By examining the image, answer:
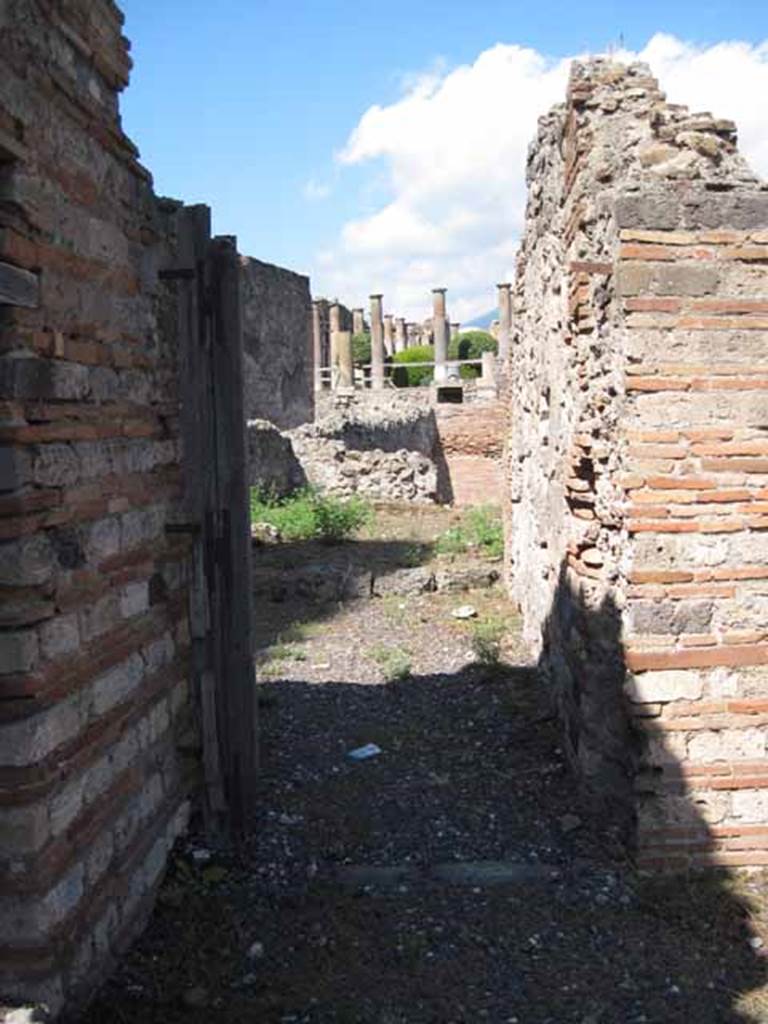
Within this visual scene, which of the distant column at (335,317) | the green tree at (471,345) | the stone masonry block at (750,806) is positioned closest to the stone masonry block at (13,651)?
the stone masonry block at (750,806)

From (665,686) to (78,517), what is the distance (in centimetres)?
251

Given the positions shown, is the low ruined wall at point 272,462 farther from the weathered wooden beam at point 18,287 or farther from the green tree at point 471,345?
the green tree at point 471,345

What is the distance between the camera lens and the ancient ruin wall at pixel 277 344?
71.7ft

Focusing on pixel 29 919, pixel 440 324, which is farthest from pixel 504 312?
pixel 29 919

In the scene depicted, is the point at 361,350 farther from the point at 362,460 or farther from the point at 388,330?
the point at 362,460

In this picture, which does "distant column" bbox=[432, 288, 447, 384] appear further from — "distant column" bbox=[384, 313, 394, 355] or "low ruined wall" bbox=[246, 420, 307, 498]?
"low ruined wall" bbox=[246, 420, 307, 498]

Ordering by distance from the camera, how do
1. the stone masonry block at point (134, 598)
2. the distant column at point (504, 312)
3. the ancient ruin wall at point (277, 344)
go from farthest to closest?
the distant column at point (504, 312), the ancient ruin wall at point (277, 344), the stone masonry block at point (134, 598)

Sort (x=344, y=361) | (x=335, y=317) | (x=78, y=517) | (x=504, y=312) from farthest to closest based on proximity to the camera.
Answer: (x=335, y=317) → (x=344, y=361) → (x=504, y=312) → (x=78, y=517)

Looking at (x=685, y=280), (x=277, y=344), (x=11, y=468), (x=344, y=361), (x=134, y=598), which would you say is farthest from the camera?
(x=344, y=361)

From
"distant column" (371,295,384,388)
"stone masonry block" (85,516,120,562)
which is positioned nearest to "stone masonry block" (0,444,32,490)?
"stone masonry block" (85,516,120,562)

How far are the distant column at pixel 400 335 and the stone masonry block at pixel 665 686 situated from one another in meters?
45.6

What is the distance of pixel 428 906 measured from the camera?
12.6 ft

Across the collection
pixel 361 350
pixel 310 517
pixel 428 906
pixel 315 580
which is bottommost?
pixel 428 906

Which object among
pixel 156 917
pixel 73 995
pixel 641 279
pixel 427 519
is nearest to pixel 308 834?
pixel 156 917
